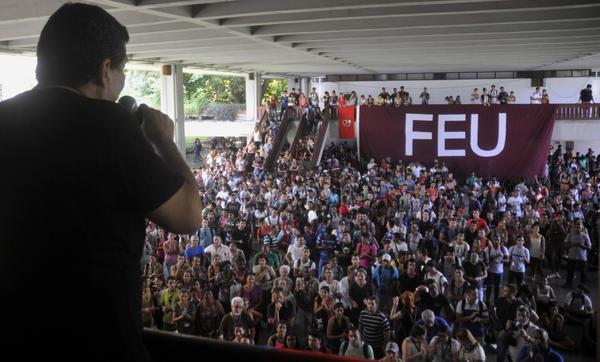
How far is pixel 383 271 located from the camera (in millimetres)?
7633

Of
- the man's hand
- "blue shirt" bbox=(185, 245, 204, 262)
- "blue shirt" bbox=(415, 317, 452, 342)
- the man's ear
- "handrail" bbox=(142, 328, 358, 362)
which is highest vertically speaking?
the man's ear

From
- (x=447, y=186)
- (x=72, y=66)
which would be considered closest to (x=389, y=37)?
(x=447, y=186)

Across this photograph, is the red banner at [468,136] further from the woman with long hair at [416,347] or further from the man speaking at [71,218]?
the man speaking at [71,218]

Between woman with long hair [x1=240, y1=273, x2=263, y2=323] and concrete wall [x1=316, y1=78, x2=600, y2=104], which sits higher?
concrete wall [x1=316, y1=78, x2=600, y2=104]

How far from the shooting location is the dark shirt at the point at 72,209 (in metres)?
0.87

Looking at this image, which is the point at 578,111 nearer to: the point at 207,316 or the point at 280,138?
the point at 280,138

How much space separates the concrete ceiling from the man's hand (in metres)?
6.78

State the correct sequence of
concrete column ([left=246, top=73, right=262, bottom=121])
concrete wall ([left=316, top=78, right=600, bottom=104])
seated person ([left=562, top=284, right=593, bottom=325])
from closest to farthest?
seated person ([left=562, top=284, right=593, bottom=325])
concrete column ([left=246, top=73, right=262, bottom=121])
concrete wall ([left=316, top=78, right=600, bottom=104])

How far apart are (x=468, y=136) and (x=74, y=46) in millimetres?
17128

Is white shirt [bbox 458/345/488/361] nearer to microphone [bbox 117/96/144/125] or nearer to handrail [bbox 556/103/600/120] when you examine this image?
microphone [bbox 117/96/144/125]

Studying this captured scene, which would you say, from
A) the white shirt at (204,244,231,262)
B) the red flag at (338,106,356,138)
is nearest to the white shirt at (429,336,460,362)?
the white shirt at (204,244,231,262)

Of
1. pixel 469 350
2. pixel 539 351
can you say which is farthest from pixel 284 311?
pixel 539 351

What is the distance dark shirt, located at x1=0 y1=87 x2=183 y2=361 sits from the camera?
34.1 inches

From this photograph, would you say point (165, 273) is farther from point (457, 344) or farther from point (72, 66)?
point (72, 66)
